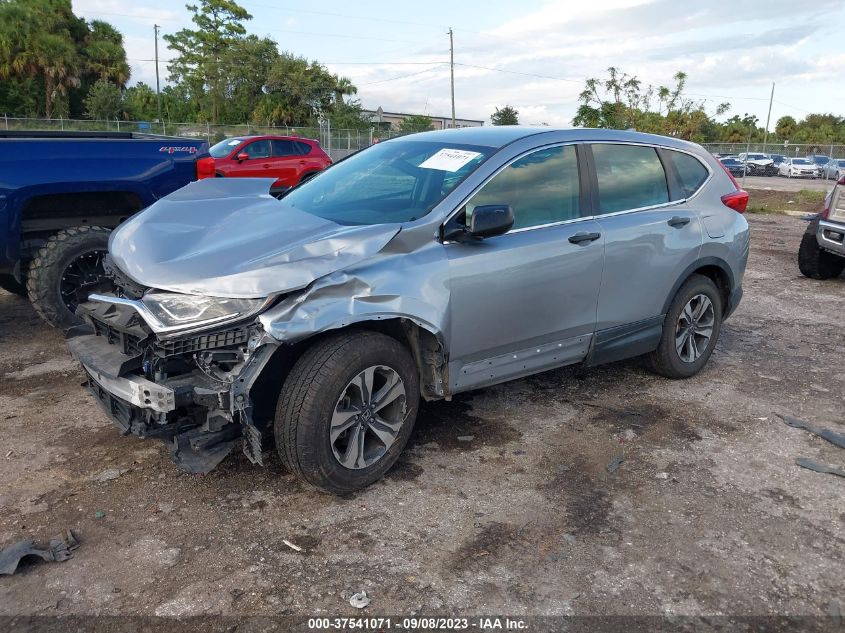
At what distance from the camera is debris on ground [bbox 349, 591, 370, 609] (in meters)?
2.60

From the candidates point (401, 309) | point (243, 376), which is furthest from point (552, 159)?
point (243, 376)

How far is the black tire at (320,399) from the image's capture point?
9.95 feet

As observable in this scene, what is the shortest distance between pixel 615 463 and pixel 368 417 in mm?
1437

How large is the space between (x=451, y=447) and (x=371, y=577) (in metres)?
1.22

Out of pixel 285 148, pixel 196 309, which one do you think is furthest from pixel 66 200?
pixel 285 148

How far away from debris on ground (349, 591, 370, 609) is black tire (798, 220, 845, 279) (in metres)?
8.10

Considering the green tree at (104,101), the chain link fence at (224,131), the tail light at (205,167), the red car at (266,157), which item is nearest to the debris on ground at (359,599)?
the tail light at (205,167)

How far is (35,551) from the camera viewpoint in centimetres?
279

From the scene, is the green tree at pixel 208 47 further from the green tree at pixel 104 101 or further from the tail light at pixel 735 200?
the tail light at pixel 735 200

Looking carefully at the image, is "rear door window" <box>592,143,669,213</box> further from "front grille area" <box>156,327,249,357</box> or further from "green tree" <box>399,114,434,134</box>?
"green tree" <box>399,114,434,134</box>

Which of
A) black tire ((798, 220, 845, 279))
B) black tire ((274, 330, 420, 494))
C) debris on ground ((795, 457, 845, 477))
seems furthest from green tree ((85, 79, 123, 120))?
debris on ground ((795, 457, 845, 477))

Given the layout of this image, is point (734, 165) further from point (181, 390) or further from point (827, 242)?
point (181, 390)

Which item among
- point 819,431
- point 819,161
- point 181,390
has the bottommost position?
point 819,431

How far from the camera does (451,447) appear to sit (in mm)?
3896
